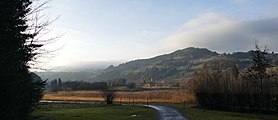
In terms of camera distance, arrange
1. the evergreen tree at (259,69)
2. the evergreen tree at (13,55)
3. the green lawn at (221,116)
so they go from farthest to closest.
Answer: the evergreen tree at (259,69) → the green lawn at (221,116) → the evergreen tree at (13,55)

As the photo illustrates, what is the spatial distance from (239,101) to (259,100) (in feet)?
11.4

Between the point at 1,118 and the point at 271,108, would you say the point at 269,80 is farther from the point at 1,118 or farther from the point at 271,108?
the point at 1,118

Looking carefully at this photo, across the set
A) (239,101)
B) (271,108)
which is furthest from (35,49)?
(239,101)

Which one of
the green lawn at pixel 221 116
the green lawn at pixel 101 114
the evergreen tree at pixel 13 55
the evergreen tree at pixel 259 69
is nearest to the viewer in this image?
the evergreen tree at pixel 13 55

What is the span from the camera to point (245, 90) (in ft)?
151

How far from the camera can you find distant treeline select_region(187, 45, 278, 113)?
41969 millimetres

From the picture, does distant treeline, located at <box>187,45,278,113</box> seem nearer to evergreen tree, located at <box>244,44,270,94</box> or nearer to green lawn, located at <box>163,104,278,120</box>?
evergreen tree, located at <box>244,44,270,94</box>

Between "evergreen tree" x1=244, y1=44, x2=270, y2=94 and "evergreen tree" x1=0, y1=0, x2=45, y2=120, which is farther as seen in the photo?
"evergreen tree" x1=244, y1=44, x2=270, y2=94

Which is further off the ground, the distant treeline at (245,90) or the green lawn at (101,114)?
the distant treeline at (245,90)

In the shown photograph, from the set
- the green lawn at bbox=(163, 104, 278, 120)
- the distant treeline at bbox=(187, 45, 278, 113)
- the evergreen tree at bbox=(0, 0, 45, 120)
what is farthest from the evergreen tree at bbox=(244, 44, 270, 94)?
the evergreen tree at bbox=(0, 0, 45, 120)

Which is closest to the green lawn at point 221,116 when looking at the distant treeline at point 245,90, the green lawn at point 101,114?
the distant treeline at point 245,90

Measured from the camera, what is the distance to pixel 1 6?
983cm

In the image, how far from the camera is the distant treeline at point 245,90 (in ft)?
138

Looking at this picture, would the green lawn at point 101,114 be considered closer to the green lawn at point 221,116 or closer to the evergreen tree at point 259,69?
the green lawn at point 221,116
